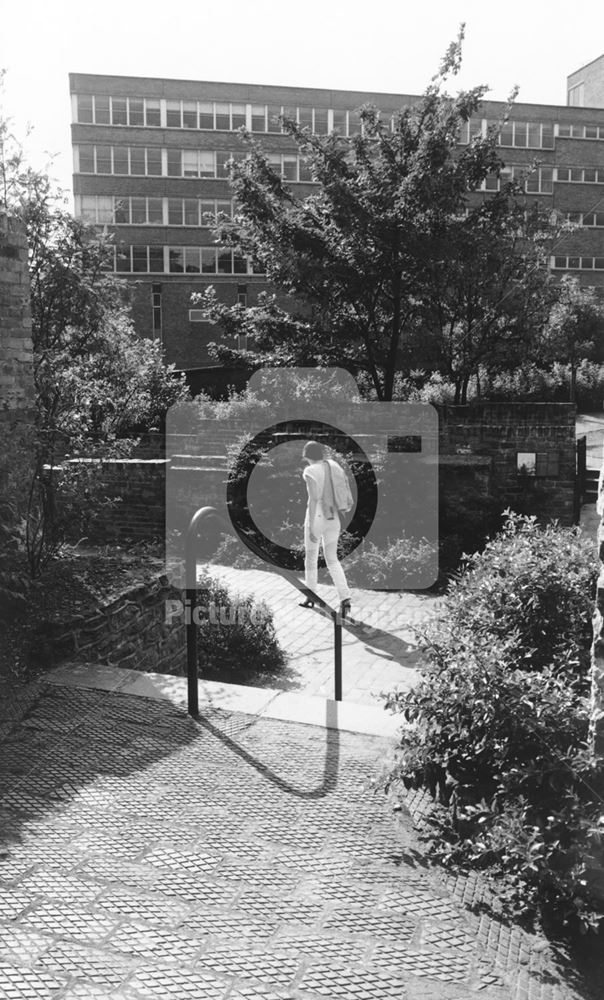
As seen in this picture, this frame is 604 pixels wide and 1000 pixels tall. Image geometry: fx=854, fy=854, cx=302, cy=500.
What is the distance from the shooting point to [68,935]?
3.01 meters

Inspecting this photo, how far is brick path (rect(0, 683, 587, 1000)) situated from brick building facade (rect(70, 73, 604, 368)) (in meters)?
47.6

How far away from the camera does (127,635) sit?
6691 millimetres

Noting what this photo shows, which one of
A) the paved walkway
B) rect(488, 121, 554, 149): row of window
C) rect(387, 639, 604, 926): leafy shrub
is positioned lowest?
the paved walkway

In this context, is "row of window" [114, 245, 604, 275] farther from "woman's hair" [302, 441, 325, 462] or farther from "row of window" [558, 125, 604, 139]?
"woman's hair" [302, 441, 325, 462]

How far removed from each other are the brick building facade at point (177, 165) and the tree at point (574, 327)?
21.7 m

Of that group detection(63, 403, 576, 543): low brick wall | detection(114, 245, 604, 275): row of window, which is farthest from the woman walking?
detection(114, 245, 604, 275): row of window

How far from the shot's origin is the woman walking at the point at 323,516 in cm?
895

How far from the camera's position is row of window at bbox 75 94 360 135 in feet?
167

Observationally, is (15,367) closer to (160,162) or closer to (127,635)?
(127,635)

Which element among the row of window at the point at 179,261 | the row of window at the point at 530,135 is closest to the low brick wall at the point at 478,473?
the row of window at the point at 179,261

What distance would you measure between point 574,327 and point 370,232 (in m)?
20.8

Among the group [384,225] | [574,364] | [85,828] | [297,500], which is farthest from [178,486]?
[574,364]

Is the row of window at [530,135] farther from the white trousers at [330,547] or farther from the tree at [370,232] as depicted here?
the white trousers at [330,547]

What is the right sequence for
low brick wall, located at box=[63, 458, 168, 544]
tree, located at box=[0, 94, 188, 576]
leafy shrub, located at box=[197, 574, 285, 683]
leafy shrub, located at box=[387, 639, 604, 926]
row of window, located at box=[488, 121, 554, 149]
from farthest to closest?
row of window, located at box=[488, 121, 554, 149]
low brick wall, located at box=[63, 458, 168, 544]
tree, located at box=[0, 94, 188, 576]
leafy shrub, located at box=[197, 574, 285, 683]
leafy shrub, located at box=[387, 639, 604, 926]
